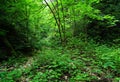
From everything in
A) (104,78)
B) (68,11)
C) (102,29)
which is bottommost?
(104,78)

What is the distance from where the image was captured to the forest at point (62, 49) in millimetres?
5039

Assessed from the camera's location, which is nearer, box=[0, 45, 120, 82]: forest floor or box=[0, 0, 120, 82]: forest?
box=[0, 45, 120, 82]: forest floor

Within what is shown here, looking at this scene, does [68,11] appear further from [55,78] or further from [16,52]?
[55,78]

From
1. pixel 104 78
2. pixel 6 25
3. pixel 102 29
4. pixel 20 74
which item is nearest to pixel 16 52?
pixel 6 25

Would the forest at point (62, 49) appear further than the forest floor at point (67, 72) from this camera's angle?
Yes

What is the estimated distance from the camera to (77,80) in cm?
462

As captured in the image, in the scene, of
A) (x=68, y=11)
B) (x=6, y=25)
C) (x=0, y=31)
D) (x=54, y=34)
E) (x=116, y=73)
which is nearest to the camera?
(x=116, y=73)

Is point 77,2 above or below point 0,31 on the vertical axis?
above

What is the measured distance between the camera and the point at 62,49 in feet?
29.1

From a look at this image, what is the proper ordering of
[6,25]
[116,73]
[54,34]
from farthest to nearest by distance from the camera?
1. [54,34]
2. [6,25]
3. [116,73]

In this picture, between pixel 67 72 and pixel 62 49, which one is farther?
pixel 62 49

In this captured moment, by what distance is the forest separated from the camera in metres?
5.04

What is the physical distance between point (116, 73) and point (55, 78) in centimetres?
210

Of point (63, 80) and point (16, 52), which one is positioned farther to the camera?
point (16, 52)
